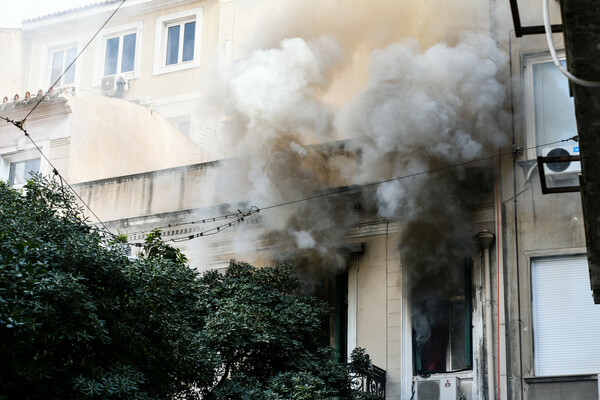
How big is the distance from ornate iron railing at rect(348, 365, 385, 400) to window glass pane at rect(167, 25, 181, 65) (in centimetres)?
1544

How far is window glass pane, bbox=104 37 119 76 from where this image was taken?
34312 millimetres

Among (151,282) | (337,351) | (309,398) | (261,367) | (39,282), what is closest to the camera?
(39,282)

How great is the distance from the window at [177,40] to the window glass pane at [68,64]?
10.2ft

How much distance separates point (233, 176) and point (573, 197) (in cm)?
744

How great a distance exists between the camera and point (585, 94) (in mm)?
9281

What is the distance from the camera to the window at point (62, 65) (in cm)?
3481

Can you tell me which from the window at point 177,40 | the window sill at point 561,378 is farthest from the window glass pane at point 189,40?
the window sill at point 561,378

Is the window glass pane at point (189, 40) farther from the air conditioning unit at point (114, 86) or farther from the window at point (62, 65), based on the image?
the window at point (62, 65)

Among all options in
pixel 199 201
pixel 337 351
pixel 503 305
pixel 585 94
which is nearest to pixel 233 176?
pixel 199 201

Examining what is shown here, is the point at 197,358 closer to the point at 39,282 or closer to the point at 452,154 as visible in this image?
the point at 39,282

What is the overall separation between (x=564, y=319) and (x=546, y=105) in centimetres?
425

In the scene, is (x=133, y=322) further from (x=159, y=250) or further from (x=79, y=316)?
(x=159, y=250)

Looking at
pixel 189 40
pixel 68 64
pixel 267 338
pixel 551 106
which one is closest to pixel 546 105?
pixel 551 106

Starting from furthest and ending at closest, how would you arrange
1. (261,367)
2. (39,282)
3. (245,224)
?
1. (245,224)
2. (261,367)
3. (39,282)
